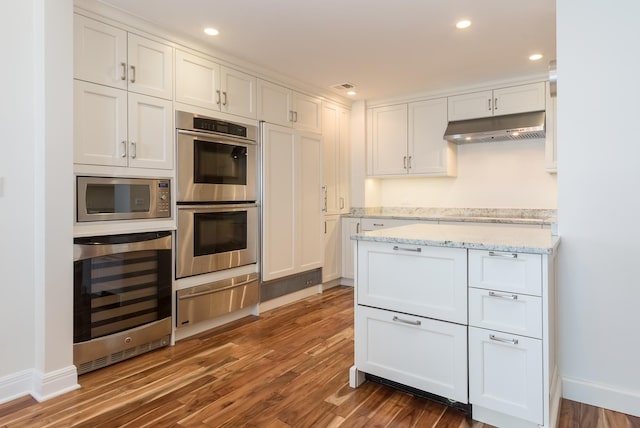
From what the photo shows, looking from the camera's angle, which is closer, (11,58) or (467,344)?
(467,344)

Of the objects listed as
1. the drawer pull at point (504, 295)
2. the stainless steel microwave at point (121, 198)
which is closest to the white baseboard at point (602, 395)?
the drawer pull at point (504, 295)

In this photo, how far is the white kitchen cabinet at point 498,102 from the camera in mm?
3824

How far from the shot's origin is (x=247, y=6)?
2.49m

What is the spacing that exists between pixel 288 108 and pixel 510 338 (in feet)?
9.76

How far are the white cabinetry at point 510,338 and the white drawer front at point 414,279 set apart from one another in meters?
0.07

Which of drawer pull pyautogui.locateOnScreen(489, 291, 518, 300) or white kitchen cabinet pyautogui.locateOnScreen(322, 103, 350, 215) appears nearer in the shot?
drawer pull pyautogui.locateOnScreen(489, 291, 518, 300)

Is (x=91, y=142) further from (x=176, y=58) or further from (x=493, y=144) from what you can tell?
(x=493, y=144)

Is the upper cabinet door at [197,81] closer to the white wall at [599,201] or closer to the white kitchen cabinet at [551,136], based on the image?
the white wall at [599,201]

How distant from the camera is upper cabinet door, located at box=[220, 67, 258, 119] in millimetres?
3279

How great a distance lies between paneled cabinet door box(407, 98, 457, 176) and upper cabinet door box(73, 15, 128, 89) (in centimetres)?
313

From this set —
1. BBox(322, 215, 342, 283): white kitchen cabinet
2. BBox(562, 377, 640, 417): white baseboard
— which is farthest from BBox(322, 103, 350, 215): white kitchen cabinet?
BBox(562, 377, 640, 417): white baseboard

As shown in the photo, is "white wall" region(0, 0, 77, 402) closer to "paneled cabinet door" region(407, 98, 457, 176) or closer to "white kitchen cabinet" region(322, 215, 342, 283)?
"white kitchen cabinet" region(322, 215, 342, 283)

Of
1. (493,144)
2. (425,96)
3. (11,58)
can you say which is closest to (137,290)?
(11,58)

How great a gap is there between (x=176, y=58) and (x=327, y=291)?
115 inches
